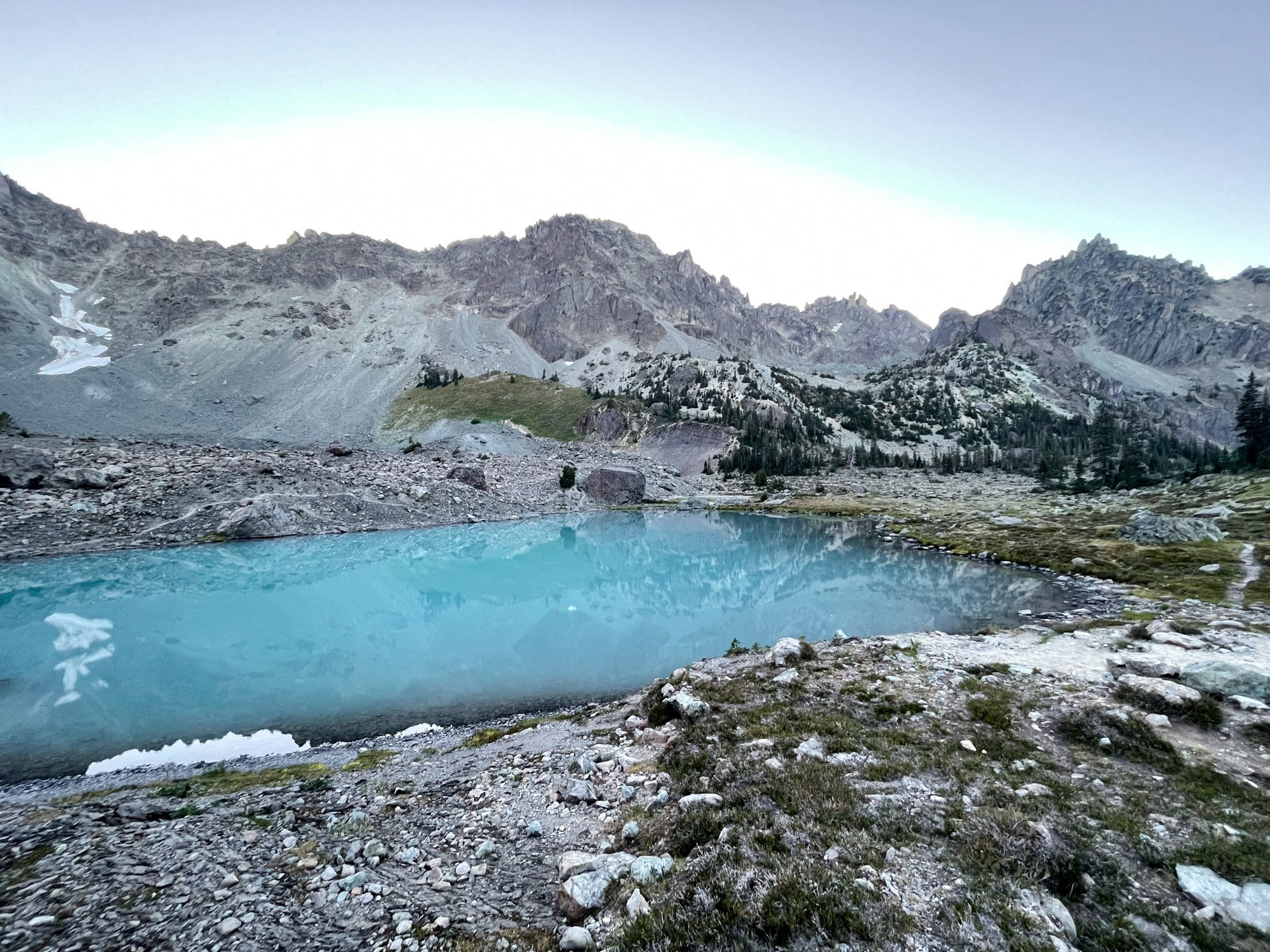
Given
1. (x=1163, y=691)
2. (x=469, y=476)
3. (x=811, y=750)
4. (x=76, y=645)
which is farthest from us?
(x=469, y=476)

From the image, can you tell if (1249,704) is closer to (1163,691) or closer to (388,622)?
(1163,691)

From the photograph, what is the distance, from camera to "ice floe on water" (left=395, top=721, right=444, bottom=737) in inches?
620

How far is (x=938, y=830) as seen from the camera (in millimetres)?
7109

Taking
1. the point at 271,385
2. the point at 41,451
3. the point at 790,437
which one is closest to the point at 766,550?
the point at 41,451

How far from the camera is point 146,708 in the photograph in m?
17.4

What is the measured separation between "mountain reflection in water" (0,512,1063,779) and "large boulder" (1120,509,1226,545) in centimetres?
1401

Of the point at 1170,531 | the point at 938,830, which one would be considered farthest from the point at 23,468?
the point at 1170,531

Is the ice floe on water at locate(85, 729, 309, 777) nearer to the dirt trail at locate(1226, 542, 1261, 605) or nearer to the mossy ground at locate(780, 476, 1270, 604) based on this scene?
the dirt trail at locate(1226, 542, 1261, 605)

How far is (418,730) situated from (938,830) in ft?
48.2

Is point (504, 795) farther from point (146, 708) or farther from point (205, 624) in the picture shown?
point (205, 624)

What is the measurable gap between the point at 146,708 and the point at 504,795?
16.4m

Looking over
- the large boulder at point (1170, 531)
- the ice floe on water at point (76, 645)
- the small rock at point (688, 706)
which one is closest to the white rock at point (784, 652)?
the small rock at point (688, 706)

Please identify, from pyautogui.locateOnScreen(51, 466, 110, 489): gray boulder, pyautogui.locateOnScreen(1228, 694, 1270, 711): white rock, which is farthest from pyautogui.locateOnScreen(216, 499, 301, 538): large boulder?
pyautogui.locateOnScreen(1228, 694, 1270, 711): white rock

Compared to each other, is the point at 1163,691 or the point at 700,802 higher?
the point at 1163,691
